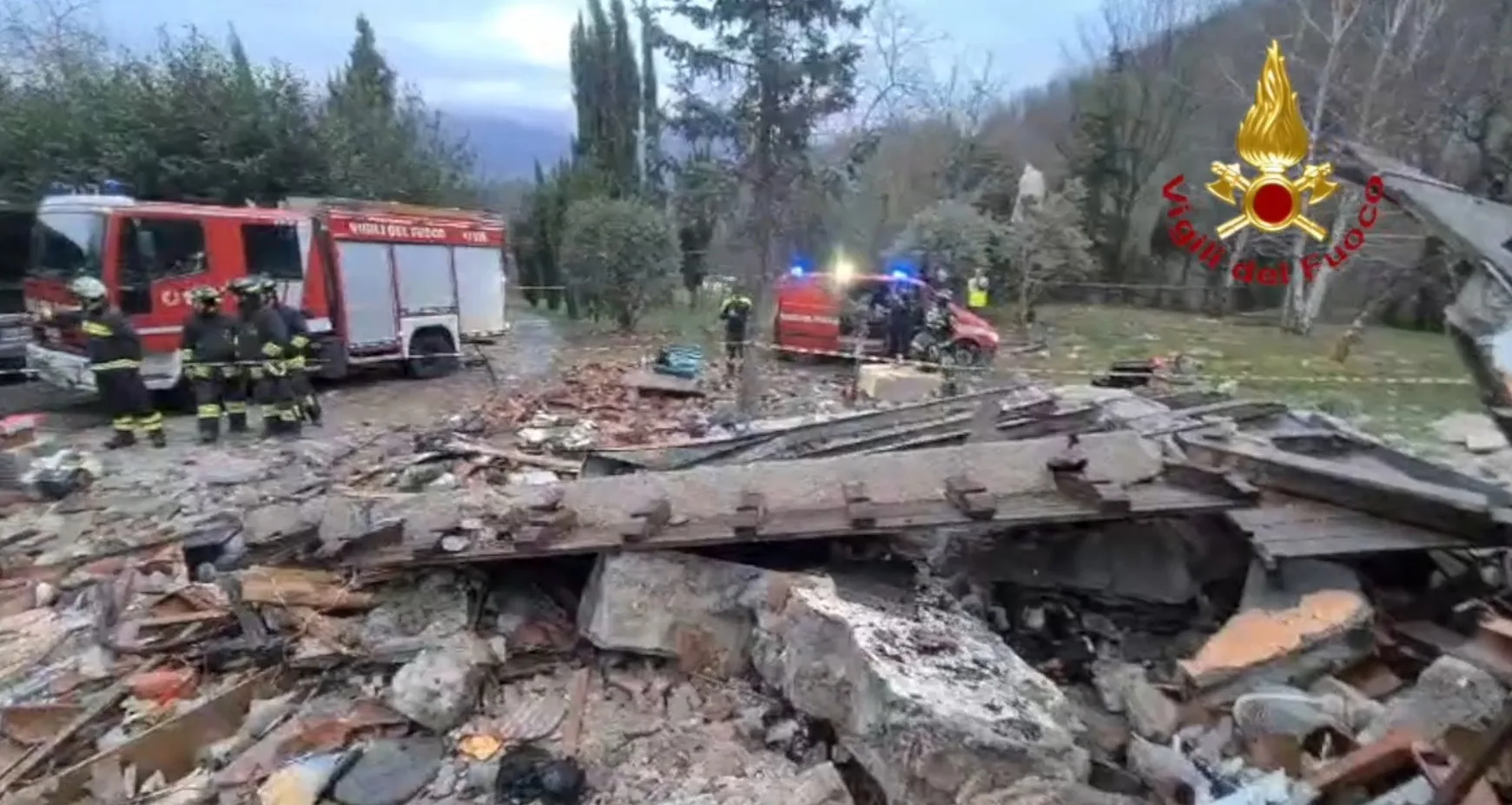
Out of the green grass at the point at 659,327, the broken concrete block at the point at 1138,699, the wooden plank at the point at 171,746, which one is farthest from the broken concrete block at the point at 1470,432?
the green grass at the point at 659,327

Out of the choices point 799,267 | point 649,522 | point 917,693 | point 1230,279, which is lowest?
point 917,693

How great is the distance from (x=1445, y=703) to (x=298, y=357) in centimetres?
834

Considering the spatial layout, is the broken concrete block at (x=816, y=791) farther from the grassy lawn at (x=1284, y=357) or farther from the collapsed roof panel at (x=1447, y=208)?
the grassy lawn at (x=1284, y=357)

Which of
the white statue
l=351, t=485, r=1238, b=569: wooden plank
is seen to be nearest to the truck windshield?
l=351, t=485, r=1238, b=569: wooden plank

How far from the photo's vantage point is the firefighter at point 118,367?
7340mm

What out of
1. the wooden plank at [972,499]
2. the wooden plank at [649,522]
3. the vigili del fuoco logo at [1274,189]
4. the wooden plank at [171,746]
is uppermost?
the vigili del fuoco logo at [1274,189]

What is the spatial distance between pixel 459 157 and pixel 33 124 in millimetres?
13382

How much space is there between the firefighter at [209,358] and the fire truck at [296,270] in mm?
1019

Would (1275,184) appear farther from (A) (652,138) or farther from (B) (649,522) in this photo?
(B) (649,522)

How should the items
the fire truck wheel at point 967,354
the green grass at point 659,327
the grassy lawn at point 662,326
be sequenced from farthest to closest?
1. the grassy lawn at point 662,326
2. the green grass at point 659,327
3. the fire truck wheel at point 967,354

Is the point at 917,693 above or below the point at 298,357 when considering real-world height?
below

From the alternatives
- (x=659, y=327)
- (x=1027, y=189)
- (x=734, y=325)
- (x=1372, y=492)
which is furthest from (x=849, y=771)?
(x=1027, y=189)

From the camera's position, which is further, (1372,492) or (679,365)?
(679,365)

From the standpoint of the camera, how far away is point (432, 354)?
1165 centimetres
